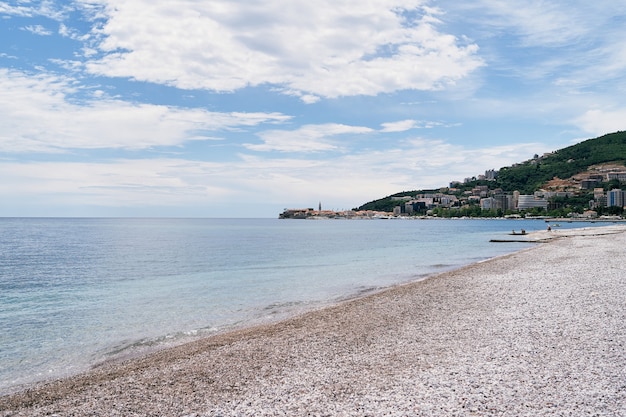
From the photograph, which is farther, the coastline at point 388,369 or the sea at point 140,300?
the sea at point 140,300

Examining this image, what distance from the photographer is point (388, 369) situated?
7.60m

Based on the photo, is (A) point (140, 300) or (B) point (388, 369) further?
(A) point (140, 300)

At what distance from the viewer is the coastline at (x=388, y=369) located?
20.4ft

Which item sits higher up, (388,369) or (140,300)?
(388,369)

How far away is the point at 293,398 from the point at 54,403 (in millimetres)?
3837

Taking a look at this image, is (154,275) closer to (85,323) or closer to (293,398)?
(85,323)

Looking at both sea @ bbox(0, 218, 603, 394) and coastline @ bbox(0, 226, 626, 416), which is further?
sea @ bbox(0, 218, 603, 394)

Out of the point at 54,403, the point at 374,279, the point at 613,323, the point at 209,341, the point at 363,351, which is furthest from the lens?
the point at 374,279

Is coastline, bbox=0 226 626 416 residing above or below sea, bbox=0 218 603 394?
above

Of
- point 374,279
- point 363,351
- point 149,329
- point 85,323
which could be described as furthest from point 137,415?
point 374,279

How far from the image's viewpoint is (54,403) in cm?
725

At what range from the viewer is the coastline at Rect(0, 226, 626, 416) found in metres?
6.22

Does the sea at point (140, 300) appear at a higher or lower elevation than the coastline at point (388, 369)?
lower

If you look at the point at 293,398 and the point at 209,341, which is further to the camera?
the point at 209,341
